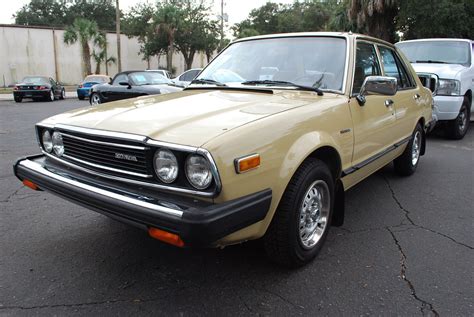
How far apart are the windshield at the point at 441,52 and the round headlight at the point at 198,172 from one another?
7420 millimetres

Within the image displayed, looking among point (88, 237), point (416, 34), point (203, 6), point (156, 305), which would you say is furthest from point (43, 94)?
point (203, 6)

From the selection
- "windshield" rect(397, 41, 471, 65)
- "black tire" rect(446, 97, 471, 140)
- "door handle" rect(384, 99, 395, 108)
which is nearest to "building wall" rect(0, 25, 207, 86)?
"windshield" rect(397, 41, 471, 65)

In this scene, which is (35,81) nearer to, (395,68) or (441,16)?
(441,16)

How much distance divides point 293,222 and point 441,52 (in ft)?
23.9

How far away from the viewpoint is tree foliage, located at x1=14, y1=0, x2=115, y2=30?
56.8 m

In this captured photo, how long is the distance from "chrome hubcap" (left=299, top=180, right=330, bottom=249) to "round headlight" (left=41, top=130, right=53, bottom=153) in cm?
194

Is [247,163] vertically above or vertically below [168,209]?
above

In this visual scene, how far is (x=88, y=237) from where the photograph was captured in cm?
345

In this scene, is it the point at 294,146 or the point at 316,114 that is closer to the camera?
the point at 294,146

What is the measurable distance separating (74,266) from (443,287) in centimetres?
253

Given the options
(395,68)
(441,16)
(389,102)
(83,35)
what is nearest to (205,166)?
(389,102)

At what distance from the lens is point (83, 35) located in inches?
1302

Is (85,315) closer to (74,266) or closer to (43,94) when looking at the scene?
(74,266)

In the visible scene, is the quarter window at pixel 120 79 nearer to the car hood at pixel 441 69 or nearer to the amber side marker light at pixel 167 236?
the car hood at pixel 441 69
